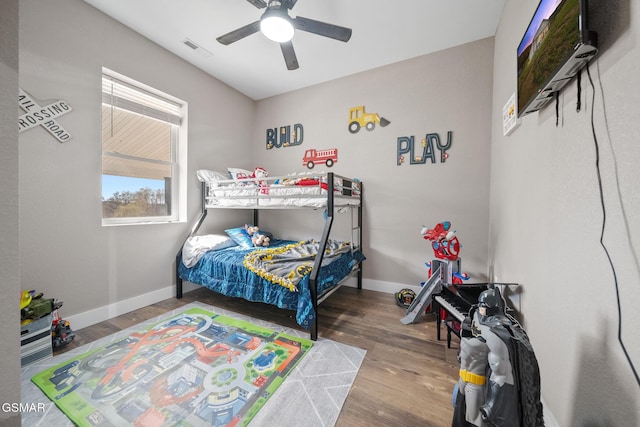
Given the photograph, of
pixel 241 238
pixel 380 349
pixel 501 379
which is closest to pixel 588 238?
pixel 501 379

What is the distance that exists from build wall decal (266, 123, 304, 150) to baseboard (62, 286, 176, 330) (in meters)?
2.36

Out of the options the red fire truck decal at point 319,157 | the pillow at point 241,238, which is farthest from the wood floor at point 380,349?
the red fire truck decal at point 319,157

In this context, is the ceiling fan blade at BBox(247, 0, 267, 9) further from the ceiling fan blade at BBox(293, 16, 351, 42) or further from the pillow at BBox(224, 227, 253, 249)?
the pillow at BBox(224, 227, 253, 249)

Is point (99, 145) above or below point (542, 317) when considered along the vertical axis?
above

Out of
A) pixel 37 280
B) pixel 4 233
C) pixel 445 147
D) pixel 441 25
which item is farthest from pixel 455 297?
pixel 37 280

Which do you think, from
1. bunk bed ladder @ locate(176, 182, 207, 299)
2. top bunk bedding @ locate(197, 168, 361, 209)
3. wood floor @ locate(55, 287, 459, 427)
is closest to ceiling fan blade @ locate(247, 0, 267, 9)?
top bunk bedding @ locate(197, 168, 361, 209)

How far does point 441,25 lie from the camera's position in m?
2.14

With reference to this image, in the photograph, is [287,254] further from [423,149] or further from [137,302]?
[423,149]

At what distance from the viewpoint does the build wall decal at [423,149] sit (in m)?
2.50

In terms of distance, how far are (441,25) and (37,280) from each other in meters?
4.04

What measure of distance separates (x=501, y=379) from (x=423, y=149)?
2365 mm

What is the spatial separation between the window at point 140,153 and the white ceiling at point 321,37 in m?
0.60

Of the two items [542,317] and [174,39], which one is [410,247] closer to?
[542,317]

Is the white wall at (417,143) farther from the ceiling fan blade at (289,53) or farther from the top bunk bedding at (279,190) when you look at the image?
the ceiling fan blade at (289,53)
